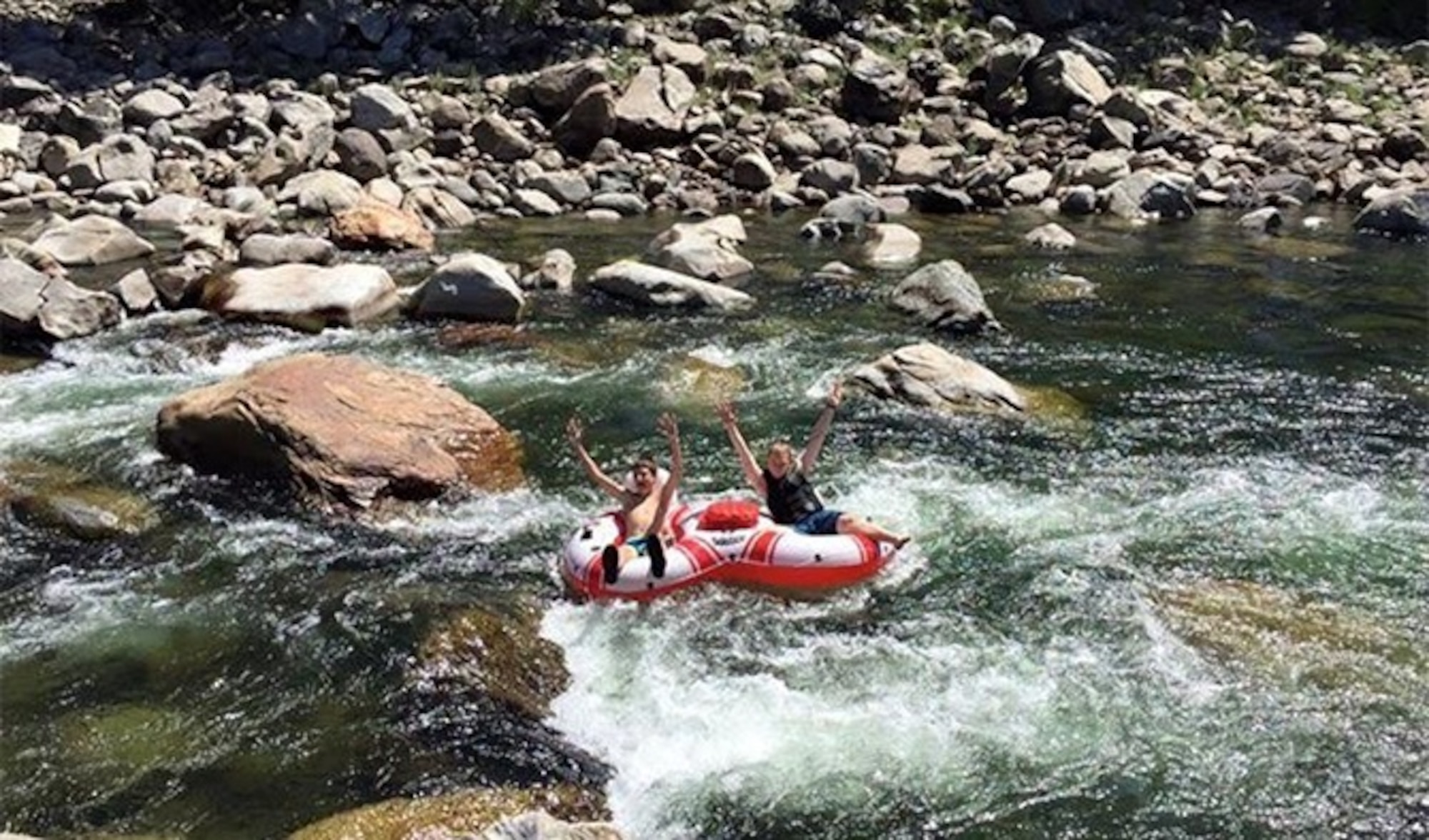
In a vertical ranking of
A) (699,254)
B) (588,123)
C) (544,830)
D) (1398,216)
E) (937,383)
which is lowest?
(699,254)

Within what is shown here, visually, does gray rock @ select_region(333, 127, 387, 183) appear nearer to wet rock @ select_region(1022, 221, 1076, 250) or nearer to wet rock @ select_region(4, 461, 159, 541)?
wet rock @ select_region(1022, 221, 1076, 250)

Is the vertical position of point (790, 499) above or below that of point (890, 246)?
above

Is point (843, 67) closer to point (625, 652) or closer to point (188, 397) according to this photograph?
point (188, 397)

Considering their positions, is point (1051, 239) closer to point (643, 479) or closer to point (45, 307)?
point (643, 479)

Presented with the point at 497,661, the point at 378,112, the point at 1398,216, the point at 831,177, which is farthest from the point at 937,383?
the point at 378,112

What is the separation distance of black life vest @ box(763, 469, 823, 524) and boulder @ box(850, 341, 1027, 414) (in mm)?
2978

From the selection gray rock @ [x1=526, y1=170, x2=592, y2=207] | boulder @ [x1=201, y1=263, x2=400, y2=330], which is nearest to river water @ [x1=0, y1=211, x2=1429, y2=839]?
boulder @ [x1=201, y1=263, x2=400, y2=330]

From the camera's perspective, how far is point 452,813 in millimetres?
5992

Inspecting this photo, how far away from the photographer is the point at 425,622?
7.85 m

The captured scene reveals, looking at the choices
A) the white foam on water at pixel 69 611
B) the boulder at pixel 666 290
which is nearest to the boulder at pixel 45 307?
the white foam on water at pixel 69 611

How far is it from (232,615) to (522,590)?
5.73ft

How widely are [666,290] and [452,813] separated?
396 inches

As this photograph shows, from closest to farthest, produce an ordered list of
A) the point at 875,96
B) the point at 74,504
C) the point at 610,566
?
the point at 610,566, the point at 74,504, the point at 875,96

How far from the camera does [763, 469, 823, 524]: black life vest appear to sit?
9.04 metres
